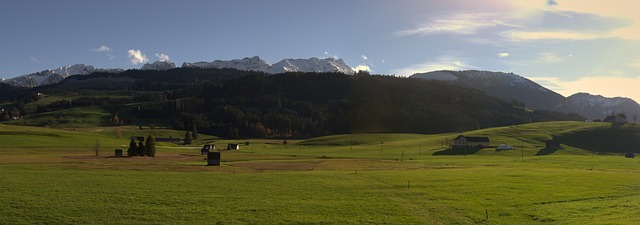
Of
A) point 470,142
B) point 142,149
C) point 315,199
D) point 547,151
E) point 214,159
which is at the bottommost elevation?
point 315,199

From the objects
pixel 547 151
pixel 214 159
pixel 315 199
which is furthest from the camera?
pixel 547 151

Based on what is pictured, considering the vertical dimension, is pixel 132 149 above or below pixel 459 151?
above

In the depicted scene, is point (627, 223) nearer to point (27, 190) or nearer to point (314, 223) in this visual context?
point (314, 223)

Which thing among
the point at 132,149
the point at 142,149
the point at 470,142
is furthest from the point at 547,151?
the point at 132,149

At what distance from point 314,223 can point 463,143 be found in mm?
140676

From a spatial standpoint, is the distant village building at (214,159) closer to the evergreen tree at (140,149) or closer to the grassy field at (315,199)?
the grassy field at (315,199)

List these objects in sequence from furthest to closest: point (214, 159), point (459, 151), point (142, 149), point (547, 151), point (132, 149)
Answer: point (459, 151) < point (547, 151) < point (142, 149) < point (132, 149) < point (214, 159)

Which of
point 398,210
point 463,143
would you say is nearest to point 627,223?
point 398,210

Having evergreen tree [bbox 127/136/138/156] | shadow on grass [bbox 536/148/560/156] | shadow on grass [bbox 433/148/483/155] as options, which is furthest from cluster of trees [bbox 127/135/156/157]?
shadow on grass [bbox 536/148/560/156]

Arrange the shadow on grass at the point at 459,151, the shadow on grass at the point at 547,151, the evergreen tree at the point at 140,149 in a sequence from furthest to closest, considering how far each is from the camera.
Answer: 1. the shadow on grass at the point at 459,151
2. the shadow on grass at the point at 547,151
3. the evergreen tree at the point at 140,149

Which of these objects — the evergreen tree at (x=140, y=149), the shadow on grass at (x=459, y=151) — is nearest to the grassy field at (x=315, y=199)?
the evergreen tree at (x=140, y=149)

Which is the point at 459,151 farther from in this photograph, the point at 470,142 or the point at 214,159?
A: the point at 214,159

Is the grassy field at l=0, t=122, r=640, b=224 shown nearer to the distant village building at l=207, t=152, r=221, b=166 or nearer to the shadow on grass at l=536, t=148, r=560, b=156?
the distant village building at l=207, t=152, r=221, b=166

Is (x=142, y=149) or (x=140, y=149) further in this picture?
(x=142, y=149)
